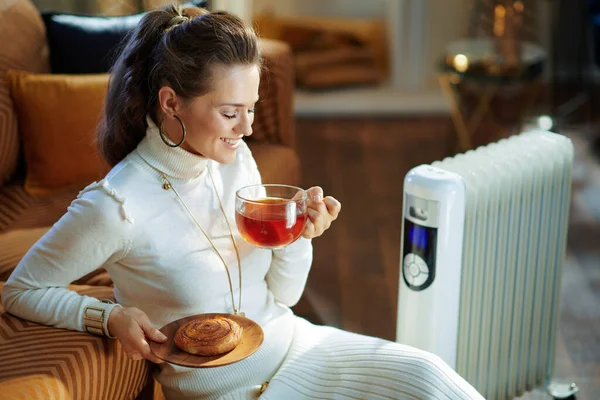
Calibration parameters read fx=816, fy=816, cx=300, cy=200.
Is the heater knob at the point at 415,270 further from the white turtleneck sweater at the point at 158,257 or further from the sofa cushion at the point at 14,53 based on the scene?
the sofa cushion at the point at 14,53

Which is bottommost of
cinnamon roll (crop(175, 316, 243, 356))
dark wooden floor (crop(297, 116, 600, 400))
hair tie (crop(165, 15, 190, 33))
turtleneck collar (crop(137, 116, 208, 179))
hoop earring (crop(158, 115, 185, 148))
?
dark wooden floor (crop(297, 116, 600, 400))

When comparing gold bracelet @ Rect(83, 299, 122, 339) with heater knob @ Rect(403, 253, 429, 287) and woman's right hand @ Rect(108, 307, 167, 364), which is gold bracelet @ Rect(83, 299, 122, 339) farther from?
heater knob @ Rect(403, 253, 429, 287)

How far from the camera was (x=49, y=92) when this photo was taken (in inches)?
86.6

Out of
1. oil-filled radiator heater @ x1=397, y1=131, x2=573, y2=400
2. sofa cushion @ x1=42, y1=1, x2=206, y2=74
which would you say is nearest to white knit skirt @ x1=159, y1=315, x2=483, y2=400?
oil-filled radiator heater @ x1=397, y1=131, x2=573, y2=400

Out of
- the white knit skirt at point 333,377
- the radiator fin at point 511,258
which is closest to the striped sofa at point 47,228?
the white knit skirt at point 333,377

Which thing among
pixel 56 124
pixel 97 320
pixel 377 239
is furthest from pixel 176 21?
pixel 377 239

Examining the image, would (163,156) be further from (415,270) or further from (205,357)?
(415,270)

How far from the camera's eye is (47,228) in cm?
202

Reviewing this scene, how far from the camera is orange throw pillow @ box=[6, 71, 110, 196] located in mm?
2197

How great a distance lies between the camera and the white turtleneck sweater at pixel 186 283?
1.29 m

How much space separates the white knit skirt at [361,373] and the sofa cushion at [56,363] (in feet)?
0.86

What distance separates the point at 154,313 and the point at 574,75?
4075 mm

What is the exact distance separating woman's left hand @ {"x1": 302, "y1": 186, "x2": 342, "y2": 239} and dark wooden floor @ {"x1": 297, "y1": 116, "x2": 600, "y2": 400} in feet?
3.39

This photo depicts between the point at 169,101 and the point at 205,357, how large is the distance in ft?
1.38
